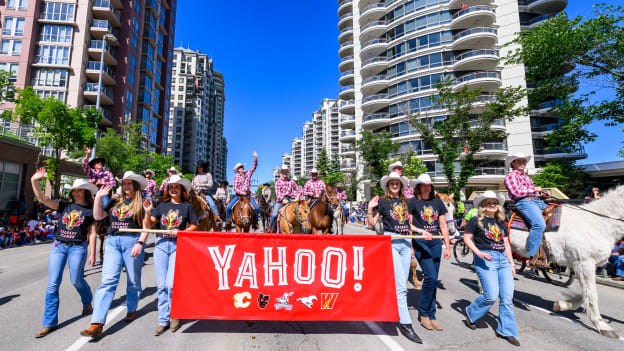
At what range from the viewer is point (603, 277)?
854 centimetres

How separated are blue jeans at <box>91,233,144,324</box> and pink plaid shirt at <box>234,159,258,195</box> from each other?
5.32 meters

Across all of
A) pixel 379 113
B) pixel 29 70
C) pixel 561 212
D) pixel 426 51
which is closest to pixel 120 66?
pixel 29 70

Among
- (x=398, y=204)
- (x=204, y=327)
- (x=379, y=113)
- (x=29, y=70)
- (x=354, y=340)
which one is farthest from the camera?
(x=379, y=113)

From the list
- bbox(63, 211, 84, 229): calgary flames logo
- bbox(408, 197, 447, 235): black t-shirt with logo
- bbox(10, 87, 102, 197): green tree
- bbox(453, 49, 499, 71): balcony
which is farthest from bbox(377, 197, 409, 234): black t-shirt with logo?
bbox(453, 49, 499, 71): balcony

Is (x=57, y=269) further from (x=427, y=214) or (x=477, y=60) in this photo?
(x=477, y=60)

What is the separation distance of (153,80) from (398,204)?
205 ft

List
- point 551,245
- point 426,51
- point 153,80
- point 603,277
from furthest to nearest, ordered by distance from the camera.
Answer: point 153,80 < point 426,51 < point 603,277 < point 551,245

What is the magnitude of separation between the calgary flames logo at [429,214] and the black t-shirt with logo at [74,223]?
5.60 meters

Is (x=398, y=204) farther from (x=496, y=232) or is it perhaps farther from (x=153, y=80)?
(x=153, y=80)

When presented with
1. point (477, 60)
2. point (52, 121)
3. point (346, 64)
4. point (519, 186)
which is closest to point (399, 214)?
point (519, 186)

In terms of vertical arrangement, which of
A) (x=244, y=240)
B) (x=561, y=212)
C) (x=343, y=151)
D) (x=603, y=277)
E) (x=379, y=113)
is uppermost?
(x=379, y=113)

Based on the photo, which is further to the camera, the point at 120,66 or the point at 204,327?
the point at 120,66

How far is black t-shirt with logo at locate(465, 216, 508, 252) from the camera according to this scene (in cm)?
443

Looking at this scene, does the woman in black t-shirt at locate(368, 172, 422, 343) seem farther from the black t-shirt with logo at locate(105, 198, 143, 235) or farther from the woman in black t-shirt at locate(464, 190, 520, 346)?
the black t-shirt with logo at locate(105, 198, 143, 235)
